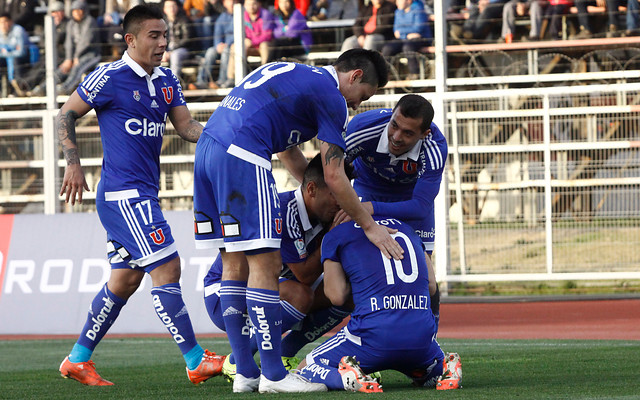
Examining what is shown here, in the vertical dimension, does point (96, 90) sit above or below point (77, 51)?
below

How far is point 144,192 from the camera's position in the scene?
630 centimetres

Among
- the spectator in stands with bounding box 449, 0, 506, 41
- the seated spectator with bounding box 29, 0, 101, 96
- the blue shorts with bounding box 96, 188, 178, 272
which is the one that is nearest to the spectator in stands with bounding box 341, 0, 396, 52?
the spectator in stands with bounding box 449, 0, 506, 41

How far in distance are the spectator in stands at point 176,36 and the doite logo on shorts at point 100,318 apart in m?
8.46

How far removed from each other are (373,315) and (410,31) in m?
10.2

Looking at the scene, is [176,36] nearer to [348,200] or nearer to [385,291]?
[348,200]

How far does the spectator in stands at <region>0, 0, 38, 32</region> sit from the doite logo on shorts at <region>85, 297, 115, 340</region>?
12.4m

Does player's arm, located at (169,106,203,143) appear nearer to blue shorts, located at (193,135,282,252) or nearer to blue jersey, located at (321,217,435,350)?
blue shorts, located at (193,135,282,252)

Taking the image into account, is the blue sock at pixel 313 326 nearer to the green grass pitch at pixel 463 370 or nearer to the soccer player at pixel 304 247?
the soccer player at pixel 304 247

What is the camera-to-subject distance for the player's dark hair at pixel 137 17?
6.38m

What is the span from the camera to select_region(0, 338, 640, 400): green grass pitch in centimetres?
507

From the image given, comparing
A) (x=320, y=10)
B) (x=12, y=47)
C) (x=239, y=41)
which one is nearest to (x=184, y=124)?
(x=239, y=41)

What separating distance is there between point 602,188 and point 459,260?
2.09 metres

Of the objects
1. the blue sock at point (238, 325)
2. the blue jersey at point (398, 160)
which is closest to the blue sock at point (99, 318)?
the blue sock at point (238, 325)

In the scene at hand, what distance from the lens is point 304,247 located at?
19.4 feet
